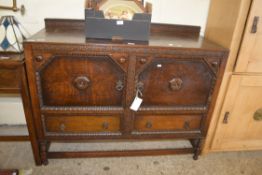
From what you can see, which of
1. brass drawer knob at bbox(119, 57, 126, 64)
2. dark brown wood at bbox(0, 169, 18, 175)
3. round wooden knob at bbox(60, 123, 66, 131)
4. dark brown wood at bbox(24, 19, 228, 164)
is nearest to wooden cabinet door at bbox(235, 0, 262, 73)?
dark brown wood at bbox(24, 19, 228, 164)

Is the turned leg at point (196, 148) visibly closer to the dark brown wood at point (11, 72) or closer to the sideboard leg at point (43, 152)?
the sideboard leg at point (43, 152)

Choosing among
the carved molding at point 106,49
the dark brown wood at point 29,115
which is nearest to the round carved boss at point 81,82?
the carved molding at point 106,49

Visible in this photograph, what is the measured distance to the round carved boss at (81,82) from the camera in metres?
1.17

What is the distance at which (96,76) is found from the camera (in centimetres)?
118

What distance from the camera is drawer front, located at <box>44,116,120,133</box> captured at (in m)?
1.29

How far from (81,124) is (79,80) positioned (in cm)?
32

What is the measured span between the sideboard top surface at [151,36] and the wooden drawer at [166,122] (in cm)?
47

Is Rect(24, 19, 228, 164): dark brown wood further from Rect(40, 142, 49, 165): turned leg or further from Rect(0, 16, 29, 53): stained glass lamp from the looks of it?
Rect(0, 16, 29, 53): stained glass lamp

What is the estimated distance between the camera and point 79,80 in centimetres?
117

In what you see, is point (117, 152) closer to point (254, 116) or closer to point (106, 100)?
point (106, 100)

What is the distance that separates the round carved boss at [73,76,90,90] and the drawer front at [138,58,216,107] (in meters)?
0.31

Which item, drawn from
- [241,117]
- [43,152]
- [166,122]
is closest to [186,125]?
[166,122]

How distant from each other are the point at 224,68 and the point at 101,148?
108cm

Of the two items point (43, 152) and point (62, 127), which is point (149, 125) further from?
point (43, 152)
